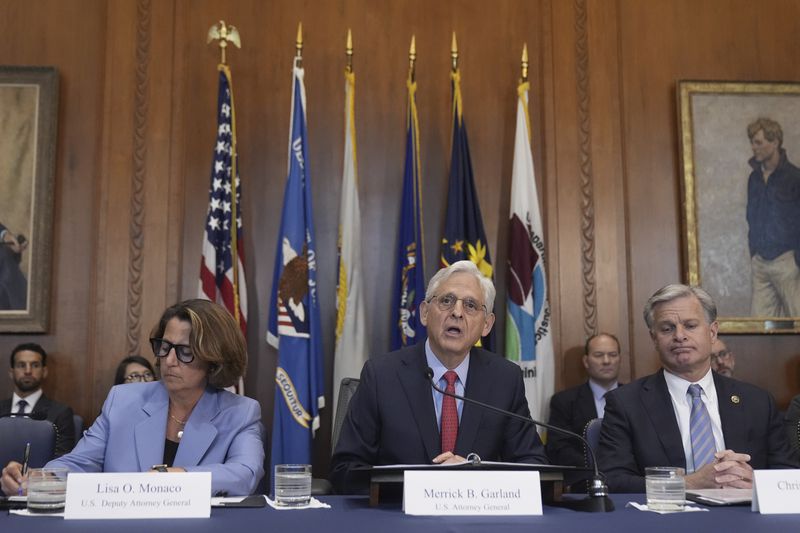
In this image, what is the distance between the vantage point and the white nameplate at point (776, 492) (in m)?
2.08

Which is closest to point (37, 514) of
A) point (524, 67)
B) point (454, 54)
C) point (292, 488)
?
point (292, 488)

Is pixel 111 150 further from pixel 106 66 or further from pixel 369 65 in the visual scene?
pixel 369 65

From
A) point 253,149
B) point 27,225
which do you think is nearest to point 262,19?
point 253,149

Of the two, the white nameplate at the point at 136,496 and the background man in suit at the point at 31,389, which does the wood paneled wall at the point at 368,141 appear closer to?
the background man in suit at the point at 31,389

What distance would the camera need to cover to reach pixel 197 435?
9.55 ft

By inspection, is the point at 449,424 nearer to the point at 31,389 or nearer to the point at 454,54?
the point at 454,54

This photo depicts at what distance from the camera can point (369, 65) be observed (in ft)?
19.6

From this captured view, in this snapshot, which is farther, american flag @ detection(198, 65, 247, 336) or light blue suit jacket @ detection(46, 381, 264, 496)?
american flag @ detection(198, 65, 247, 336)

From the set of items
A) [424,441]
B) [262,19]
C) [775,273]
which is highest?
[262,19]

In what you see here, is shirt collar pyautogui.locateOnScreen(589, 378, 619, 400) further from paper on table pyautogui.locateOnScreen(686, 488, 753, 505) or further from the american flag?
paper on table pyautogui.locateOnScreen(686, 488, 753, 505)

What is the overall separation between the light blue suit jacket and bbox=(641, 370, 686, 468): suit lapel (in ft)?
4.53

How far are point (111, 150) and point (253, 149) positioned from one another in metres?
0.91

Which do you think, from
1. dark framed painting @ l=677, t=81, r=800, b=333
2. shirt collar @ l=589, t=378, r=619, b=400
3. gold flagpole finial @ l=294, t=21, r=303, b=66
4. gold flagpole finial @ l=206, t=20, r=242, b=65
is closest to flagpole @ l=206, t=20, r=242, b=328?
gold flagpole finial @ l=206, t=20, r=242, b=65

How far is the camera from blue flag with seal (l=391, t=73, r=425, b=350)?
5.37 m
